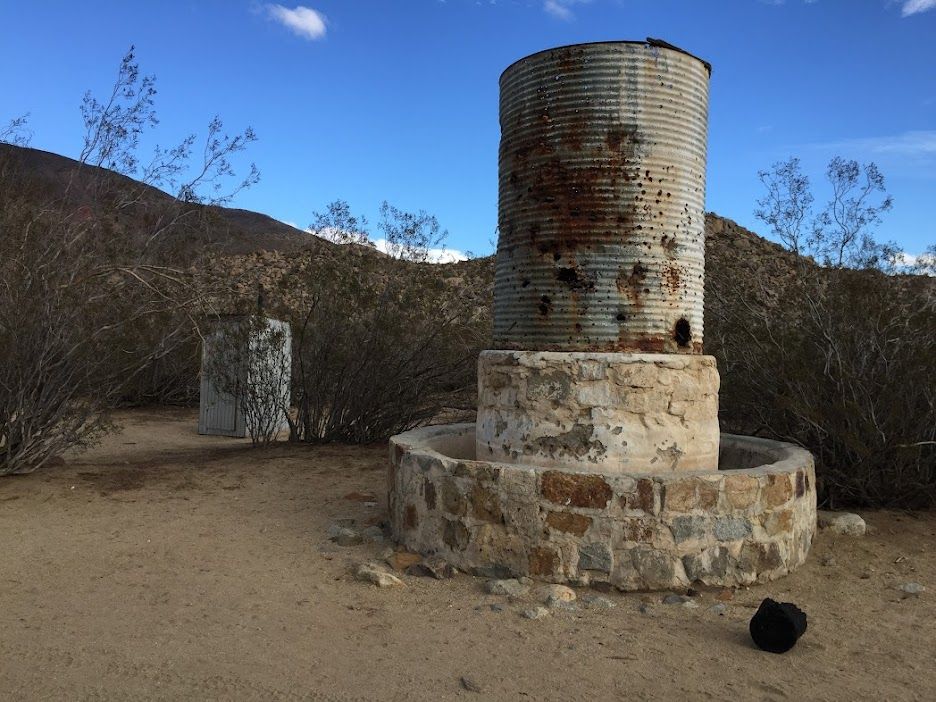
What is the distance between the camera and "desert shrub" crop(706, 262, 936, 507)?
5.78 m

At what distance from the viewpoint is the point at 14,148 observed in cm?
941

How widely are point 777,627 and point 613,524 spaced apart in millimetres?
972

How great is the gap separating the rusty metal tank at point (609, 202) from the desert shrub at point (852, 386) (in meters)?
2.06

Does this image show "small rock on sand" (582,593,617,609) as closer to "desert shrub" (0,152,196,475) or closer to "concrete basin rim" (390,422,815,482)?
"concrete basin rim" (390,422,815,482)

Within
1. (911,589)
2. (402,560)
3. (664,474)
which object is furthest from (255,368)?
(911,589)

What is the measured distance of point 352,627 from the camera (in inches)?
133

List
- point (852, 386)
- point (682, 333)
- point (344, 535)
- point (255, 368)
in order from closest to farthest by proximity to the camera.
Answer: point (682, 333)
point (344, 535)
point (852, 386)
point (255, 368)

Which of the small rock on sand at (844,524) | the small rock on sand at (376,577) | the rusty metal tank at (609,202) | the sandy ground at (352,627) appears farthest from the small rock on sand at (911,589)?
the small rock on sand at (376,577)

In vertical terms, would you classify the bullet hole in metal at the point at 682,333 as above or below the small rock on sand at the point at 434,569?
above

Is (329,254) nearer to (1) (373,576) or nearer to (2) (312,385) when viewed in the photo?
(2) (312,385)

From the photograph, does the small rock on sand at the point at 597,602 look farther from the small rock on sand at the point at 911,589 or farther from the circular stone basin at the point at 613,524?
the small rock on sand at the point at 911,589

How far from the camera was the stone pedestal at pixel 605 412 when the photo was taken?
421 centimetres

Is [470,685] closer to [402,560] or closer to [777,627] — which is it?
[777,627]

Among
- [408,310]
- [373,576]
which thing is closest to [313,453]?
[408,310]
